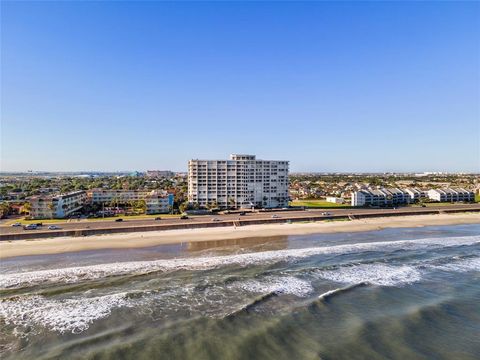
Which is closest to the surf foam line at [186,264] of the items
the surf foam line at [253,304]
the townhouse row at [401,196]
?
the surf foam line at [253,304]

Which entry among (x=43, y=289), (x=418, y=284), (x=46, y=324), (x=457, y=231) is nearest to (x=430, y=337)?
(x=418, y=284)

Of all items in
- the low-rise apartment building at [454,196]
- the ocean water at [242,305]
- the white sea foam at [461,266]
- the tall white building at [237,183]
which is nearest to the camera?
the ocean water at [242,305]

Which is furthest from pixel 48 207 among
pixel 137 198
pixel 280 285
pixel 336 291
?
pixel 336 291

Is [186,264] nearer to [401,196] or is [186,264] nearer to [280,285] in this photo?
[280,285]

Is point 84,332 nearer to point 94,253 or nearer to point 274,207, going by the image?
point 94,253

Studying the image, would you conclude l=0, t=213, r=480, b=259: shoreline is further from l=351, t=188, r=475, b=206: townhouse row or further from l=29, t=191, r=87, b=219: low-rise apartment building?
l=29, t=191, r=87, b=219: low-rise apartment building

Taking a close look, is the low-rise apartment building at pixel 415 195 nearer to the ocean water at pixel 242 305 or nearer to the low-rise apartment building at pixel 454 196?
the low-rise apartment building at pixel 454 196
